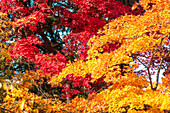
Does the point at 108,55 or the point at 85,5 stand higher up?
the point at 85,5

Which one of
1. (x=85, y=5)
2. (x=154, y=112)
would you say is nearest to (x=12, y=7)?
(x=85, y=5)

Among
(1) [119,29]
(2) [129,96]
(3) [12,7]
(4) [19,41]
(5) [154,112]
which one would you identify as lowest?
(5) [154,112]

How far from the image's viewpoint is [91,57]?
5.94 meters

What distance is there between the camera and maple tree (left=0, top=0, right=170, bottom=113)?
498cm

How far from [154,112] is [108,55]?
2428 millimetres

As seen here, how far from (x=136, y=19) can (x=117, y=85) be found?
8.56ft

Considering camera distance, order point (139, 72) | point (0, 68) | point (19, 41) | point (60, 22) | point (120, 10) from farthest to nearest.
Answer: point (139, 72)
point (60, 22)
point (120, 10)
point (19, 41)
point (0, 68)

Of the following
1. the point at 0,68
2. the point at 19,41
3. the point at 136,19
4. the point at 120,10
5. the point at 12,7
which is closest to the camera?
the point at 136,19

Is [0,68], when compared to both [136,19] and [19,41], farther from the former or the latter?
[136,19]

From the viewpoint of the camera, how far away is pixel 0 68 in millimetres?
6367

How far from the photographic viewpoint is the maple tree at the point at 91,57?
16.3 feet

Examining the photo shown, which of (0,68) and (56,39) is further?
(56,39)

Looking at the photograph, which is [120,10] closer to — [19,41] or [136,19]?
[136,19]

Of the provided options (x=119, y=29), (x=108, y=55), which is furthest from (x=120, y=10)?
(x=108, y=55)
